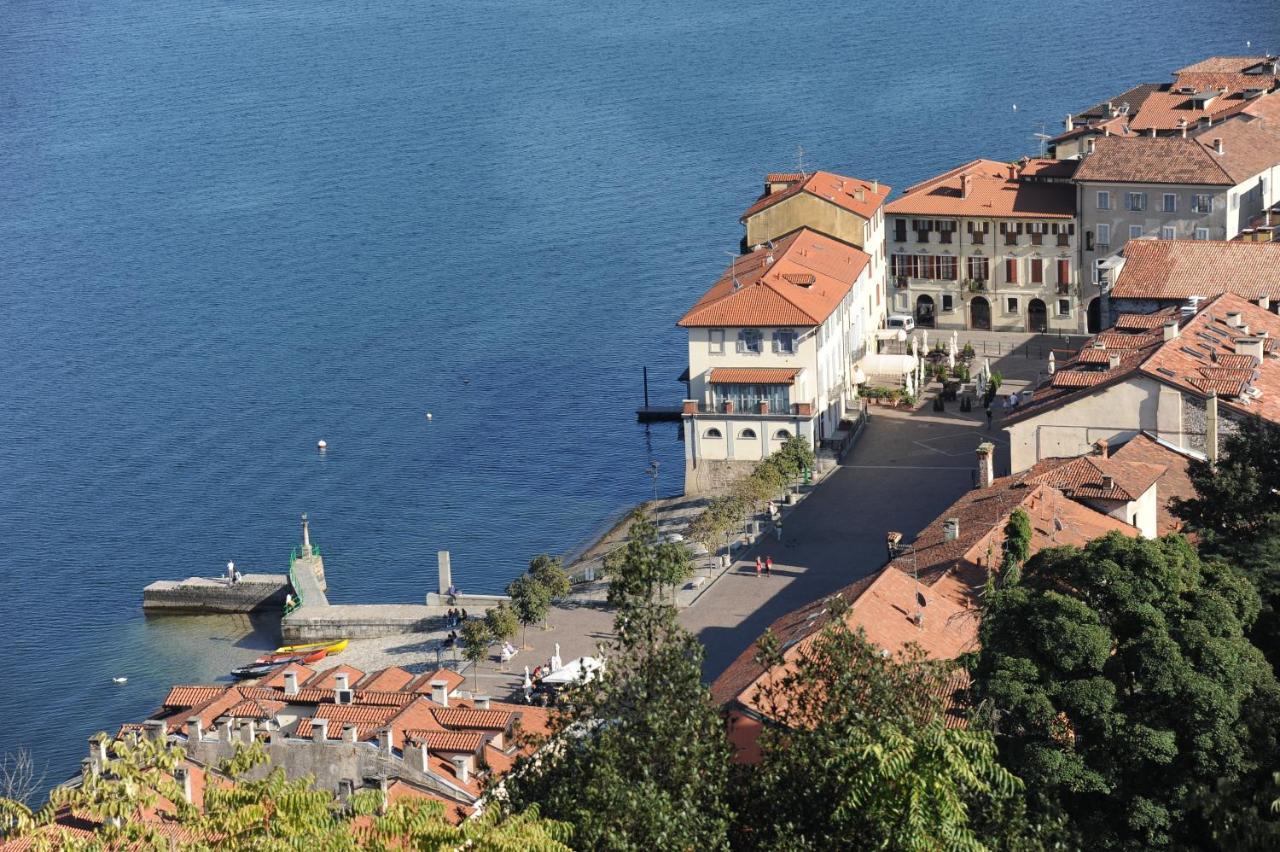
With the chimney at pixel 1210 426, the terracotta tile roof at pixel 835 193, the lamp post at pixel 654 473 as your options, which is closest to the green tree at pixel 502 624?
the chimney at pixel 1210 426

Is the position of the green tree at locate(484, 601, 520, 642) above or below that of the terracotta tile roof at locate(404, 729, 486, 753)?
above

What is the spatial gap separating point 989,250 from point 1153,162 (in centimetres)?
746

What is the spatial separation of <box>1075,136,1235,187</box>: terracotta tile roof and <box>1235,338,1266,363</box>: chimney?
69.6 feet

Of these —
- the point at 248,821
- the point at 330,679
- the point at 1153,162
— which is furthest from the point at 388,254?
the point at 248,821

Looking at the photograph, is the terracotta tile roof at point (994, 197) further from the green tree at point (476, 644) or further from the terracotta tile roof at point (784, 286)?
the green tree at point (476, 644)

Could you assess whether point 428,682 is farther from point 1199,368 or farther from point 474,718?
point 1199,368

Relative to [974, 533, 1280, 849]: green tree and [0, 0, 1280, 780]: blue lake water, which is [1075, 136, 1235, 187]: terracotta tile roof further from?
[974, 533, 1280, 849]: green tree

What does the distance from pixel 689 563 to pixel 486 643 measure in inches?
279

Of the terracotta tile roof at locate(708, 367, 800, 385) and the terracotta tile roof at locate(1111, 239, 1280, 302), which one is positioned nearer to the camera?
the terracotta tile roof at locate(1111, 239, 1280, 302)

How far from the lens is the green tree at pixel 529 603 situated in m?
62.1

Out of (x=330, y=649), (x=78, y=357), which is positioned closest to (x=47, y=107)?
(x=78, y=357)

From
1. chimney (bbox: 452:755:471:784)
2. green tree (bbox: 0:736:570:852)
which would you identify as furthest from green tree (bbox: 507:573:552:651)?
green tree (bbox: 0:736:570:852)

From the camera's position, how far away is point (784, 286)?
78.4 m

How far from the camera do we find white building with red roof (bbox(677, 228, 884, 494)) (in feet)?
250
